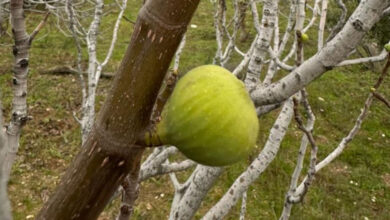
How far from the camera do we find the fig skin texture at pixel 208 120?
0.65m

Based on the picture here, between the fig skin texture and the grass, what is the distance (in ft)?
9.44

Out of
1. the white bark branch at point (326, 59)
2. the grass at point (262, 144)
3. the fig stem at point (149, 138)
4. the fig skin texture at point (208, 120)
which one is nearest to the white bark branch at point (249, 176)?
the white bark branch at point (326, 59)

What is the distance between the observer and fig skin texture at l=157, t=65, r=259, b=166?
0.65 metres

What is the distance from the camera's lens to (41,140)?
503cm

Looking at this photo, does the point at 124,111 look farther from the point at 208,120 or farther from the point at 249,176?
the point at 249,176

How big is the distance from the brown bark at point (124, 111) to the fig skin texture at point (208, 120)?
0.08 meters

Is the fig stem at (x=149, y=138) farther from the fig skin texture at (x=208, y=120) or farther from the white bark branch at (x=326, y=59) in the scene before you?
the white bark branch at (x=326, y=59)

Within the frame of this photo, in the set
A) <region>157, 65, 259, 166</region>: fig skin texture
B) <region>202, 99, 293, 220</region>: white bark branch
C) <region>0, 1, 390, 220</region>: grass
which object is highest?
<region>157, 65, 259, 166</region>: fig skin texture

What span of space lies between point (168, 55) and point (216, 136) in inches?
6.1

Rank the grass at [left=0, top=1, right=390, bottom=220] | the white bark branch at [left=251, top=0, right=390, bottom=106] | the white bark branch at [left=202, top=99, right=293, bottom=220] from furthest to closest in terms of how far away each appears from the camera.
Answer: the grass at [left=0, top=1, right=390, bottom=220], the white bark branch at [left=202, top=99, right=293, bottom=220], the white bark branch at [left=251, top=0, right=390, bottom=106]

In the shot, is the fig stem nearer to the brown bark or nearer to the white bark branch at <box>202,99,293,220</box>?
the brown bark

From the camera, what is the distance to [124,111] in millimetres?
558

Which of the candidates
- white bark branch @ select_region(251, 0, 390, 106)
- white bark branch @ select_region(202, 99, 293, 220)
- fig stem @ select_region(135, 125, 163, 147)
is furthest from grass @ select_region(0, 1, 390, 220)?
fig stem @ select_region(135, 125, 163, 147)

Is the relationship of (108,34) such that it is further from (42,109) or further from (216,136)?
(216,136)
